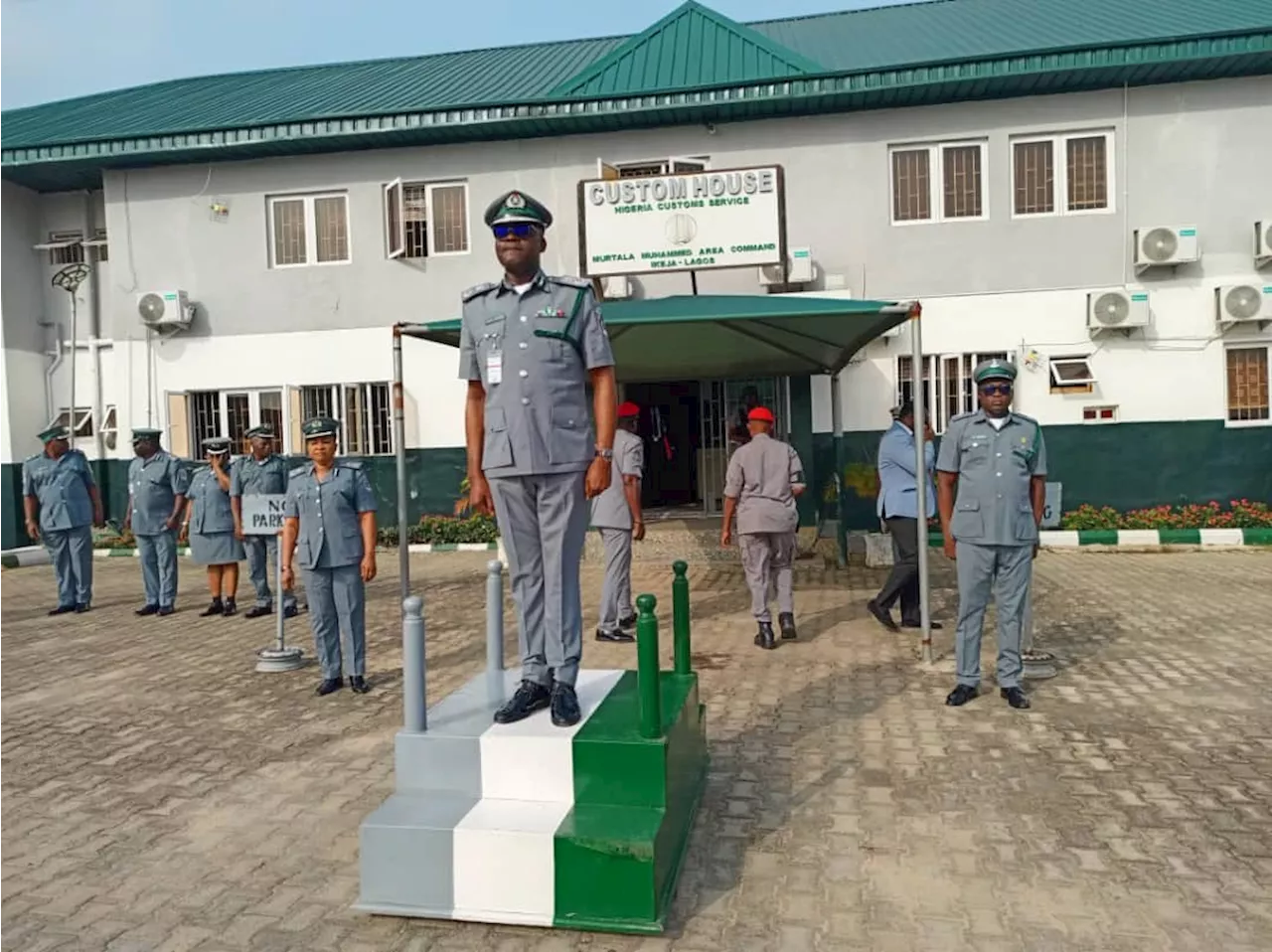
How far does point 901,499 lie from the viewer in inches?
290

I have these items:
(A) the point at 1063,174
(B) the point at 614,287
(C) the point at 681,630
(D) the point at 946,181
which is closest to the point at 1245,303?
(A) the point at 1063,174

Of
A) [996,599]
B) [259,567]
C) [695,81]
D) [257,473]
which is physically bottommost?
[259,567]

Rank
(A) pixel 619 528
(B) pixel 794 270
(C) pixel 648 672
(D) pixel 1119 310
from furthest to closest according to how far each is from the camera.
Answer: (B) pixel 794 270 < (D) pixel 1119 310 < (A) pixel 619 528 < (C) pixel 648 672

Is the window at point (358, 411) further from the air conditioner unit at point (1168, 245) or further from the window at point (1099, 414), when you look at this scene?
the air conditioner unit at point (1168, 245)

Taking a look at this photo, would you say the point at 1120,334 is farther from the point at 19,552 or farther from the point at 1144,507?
the point at 19,552

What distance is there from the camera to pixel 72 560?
378 inches

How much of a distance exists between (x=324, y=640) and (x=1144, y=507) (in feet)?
35.7

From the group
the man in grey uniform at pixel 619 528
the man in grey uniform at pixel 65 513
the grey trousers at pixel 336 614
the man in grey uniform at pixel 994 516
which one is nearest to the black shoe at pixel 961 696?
the man in grey uniform at pixel 994 516

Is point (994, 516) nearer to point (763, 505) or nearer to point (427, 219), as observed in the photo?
point (763, 505)

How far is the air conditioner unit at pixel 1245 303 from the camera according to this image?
1173cm

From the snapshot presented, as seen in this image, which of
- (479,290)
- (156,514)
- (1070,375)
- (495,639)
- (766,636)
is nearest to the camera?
(479,290)

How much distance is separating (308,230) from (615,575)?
31.0 feet

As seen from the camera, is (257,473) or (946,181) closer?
(257,473)

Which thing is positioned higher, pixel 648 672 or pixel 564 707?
pixel 648 672
